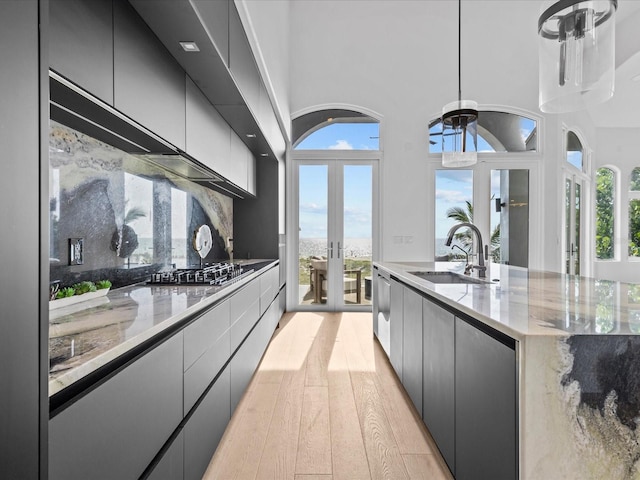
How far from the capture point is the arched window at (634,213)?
284 inches

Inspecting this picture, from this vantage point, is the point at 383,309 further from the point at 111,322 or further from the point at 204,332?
the point at 111,322

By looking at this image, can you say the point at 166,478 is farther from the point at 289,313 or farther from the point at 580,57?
the point at 289,313

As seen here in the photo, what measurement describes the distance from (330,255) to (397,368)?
9.50ft

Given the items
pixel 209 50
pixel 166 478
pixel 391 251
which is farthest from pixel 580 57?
pixel 391 251

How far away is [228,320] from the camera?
1982 millimetres

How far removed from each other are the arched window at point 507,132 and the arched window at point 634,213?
3.26m

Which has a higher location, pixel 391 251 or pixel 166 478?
pixel 391 251

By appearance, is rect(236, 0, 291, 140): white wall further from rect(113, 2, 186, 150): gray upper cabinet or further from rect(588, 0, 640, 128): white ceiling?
rect(588, 0, 640, 128): white ceiling

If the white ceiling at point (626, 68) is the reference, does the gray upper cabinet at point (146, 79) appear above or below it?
below

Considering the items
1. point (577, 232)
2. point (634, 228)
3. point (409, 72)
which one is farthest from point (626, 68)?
point (634, 228)

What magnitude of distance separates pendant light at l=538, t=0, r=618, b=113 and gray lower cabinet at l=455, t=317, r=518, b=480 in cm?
116

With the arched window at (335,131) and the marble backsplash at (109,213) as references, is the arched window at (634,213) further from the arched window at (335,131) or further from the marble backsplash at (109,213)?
the marble backsplash at (109,213)

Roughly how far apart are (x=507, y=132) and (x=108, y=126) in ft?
18.4

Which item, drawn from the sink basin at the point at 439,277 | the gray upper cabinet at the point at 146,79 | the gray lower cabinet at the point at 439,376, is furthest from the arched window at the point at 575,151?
the gray upper cabinet at the point at 146,79
